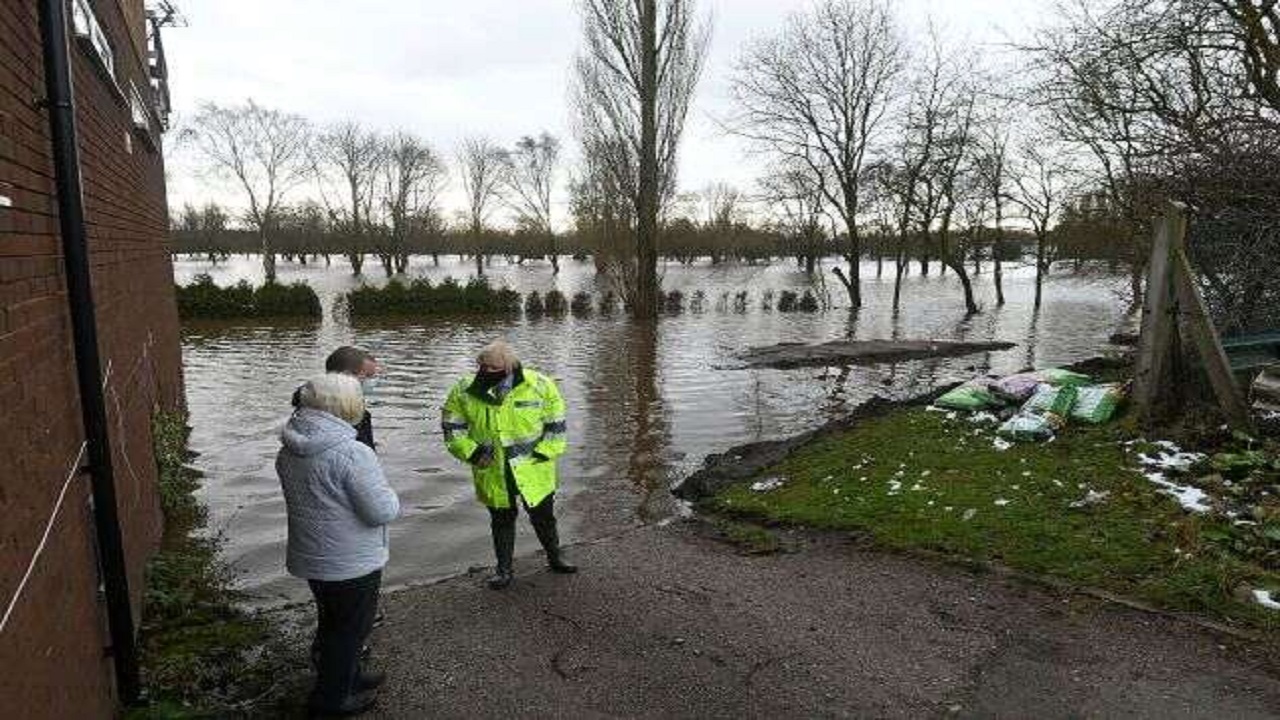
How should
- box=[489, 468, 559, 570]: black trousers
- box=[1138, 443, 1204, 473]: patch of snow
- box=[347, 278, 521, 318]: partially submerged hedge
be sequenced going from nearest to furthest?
box=[489, 468, 559, 570]: black trousers → box=[1138, 443, 1204, 473]: patch of snow → box=[347, 278, 521, 318]: partially submerged hedge

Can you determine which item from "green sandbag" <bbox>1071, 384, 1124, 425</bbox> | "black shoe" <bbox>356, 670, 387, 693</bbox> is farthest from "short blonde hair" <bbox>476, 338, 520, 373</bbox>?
"green sandbag" <bbox>1071, 384, 1124, 425</bbox>

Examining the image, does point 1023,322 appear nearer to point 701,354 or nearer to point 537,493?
point 701,354

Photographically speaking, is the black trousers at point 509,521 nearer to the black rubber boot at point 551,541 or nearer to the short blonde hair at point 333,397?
the black rubber boot at point 551,541

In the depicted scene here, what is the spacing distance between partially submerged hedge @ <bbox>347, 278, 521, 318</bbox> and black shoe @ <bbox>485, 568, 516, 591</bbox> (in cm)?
2600

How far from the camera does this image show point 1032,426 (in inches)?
Result: 326

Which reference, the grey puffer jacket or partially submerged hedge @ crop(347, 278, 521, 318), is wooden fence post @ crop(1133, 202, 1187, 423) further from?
partially submerged hedge @ crop(347, 278, 521, 318)

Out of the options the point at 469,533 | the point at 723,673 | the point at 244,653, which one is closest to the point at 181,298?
the point at 469,533

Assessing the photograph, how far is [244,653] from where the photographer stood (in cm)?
481

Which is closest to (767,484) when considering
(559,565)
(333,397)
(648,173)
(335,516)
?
(559,565)

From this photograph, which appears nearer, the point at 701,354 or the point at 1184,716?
the point at 1184,716

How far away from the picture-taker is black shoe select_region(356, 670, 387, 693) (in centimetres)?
418

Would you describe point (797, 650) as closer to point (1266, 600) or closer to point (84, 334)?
point (1266, 600)

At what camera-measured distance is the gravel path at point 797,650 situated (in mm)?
4016

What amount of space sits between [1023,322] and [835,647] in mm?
27860
